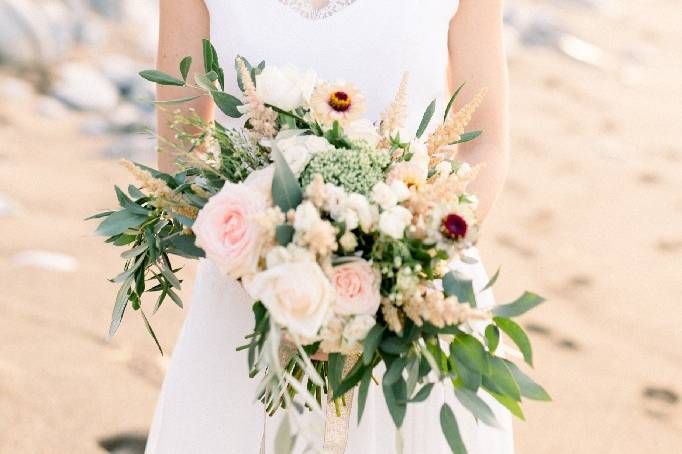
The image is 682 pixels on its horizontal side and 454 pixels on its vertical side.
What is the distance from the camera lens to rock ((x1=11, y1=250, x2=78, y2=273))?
14.3 feet

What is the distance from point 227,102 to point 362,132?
300mm

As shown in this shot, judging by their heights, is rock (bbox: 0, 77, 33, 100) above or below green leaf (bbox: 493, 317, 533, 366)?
below

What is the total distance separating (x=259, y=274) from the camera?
1.32 m

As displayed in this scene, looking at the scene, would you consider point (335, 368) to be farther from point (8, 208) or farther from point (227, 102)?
point (8, 208)

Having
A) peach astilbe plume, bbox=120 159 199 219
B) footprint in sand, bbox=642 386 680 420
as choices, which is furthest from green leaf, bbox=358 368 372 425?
footprint in sand, bbox=642 386 680 420

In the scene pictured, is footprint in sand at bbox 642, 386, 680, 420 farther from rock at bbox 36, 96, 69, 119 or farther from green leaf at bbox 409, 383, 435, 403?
→ rock at bbox 36, 96, 69, 119

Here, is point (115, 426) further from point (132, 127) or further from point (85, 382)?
point (132, 127)

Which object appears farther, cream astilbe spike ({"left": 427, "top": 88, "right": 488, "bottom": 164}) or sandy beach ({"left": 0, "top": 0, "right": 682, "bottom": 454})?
sandy beach ({"left": 0, "top": 0, "right": 682, "bottom": 454})

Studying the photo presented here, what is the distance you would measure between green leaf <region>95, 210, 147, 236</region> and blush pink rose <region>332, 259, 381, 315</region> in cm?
47

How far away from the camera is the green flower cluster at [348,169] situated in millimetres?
1407

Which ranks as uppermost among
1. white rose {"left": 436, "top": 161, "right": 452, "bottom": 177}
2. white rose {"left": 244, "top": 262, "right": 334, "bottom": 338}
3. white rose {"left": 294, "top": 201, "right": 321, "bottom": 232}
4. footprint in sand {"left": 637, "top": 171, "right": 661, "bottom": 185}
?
A: white rose {"left": 436, "top": 161, "right": 452, "bottom": 177}

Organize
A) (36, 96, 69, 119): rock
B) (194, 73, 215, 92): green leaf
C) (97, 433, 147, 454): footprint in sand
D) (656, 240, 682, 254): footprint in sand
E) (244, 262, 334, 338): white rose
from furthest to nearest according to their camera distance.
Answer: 1. (36, 96, 69, 119): rock
2. (656, 240, 682, 254): footprint in sand
3. (97, 433, 147, 454): footprint in sand
4. (194, 73, 215, 92): green leaf
5. (244, 262, 334, 338): white rose

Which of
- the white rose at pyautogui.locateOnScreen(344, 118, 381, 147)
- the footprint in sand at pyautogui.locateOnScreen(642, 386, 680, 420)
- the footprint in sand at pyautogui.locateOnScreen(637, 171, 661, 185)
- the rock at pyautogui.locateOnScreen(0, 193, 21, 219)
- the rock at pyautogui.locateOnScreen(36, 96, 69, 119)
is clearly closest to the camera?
the white rose at pyautogui.locateOnScreen(344, 118, 381, 147)

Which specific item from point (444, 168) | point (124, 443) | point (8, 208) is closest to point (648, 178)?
point (8, 208)
